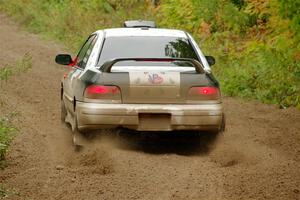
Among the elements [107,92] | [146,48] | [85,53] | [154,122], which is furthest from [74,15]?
[154,122]

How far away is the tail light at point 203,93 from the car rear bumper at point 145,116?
111 mm

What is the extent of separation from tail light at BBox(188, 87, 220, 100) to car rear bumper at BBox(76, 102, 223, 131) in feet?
0.37

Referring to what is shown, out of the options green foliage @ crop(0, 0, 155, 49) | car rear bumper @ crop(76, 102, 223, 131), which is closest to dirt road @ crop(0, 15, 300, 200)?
car rear bumper @ crop(76, 102, 223, 131)

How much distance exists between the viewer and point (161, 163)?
823 cm

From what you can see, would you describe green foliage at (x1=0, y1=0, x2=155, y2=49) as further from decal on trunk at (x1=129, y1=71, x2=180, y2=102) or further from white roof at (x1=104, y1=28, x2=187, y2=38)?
decal on trunk at (x1=129, y1=71, x2=180, y2=102)

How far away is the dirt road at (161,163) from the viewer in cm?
700

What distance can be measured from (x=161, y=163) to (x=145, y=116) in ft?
1.94

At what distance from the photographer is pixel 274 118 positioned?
12125 millimetres

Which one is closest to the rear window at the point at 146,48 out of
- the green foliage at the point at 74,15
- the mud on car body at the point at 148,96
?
the mud on car body at the point at 148,96

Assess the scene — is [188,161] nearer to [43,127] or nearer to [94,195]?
[94,195]

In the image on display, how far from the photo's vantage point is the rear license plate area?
27.5 ft

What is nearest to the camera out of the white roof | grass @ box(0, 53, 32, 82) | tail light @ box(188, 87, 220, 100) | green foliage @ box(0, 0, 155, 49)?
tail light @ box(188, 87, 220, 100)

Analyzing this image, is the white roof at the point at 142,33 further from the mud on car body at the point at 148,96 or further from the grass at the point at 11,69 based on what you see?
the grass at the point at 11,69

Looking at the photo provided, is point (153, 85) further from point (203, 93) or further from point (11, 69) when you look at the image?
point (11, 69)
